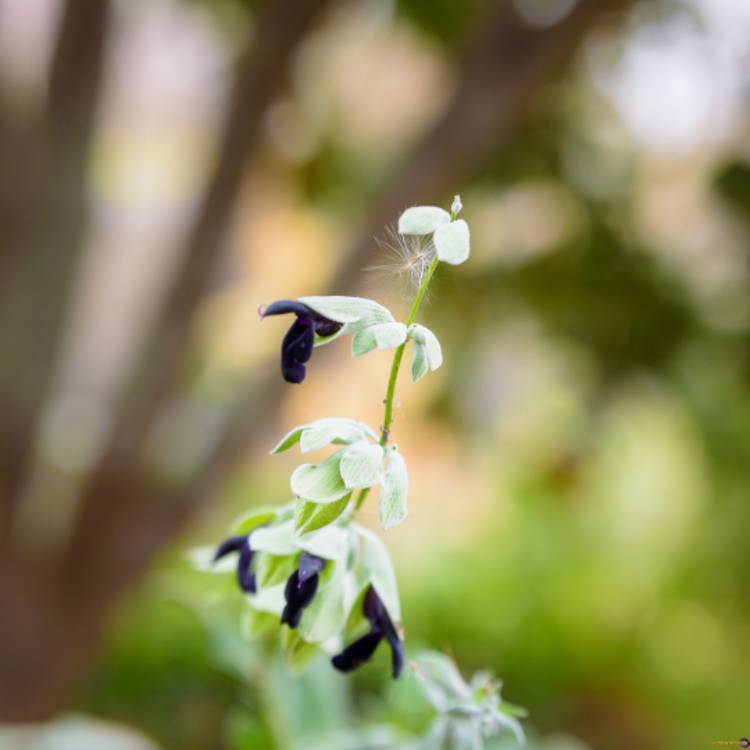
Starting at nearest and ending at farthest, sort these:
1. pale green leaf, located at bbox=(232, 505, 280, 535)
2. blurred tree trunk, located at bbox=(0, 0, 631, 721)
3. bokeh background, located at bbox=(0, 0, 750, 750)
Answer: pale green leaf, located at bbox=(232, 505, 280, 535) < bokeh background, located at bbox=(0, 0, 750, 750) < blurred tree trunk, located at bbox=(0, 0, 631, 721)

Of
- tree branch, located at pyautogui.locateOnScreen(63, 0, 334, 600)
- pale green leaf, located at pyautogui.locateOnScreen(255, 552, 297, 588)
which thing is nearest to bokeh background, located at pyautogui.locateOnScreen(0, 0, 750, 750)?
tree branch, located at pyautogui.locateOnScreen(63, 0, 334, 600)

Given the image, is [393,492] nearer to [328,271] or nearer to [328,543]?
[328,543]

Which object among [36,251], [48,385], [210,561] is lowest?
[48,385]

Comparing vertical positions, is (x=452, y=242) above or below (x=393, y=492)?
above

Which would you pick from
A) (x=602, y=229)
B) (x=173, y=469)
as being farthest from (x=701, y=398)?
(x=173, y=469)

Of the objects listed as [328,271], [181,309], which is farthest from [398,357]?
[181,309]

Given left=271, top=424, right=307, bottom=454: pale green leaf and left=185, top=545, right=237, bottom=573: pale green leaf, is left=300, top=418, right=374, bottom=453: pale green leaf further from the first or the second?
left=185, top=545, right=237, bottom=573: pale green leaf
